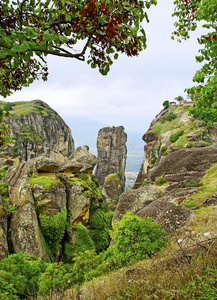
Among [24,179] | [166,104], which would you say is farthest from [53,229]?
[166,104]

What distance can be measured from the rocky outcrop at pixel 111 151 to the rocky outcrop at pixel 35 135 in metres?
13.1

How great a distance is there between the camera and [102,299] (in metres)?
4.11

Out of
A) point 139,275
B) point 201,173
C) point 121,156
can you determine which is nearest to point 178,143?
point 201,173

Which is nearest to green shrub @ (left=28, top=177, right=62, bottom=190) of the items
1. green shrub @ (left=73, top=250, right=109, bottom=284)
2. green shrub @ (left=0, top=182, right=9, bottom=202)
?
green shrub @ (left=0, top=182, right=9, bottom=202)

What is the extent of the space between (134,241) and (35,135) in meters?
56.2

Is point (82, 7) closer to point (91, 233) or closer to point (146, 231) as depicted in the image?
point (146, 231)

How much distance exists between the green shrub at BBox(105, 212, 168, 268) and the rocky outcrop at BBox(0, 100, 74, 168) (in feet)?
145

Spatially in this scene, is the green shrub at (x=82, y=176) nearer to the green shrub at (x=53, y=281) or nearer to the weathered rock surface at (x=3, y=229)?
the weathered rock surface at (x=3, y=229)

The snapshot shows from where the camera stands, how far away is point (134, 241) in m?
7.96

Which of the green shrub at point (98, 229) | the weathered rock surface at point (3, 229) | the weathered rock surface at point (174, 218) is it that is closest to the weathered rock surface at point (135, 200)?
the weathered rock surface at point (174, 218)

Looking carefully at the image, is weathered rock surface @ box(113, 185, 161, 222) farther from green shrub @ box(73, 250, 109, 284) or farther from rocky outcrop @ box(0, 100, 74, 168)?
rocky outcrop @ box(0, 100, 74, 168)

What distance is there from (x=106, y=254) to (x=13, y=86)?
7.64 metres

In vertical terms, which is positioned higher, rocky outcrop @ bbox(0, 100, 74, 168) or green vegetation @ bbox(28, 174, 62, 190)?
rocky outcrop @ bbox(0, 100, 74, 168)

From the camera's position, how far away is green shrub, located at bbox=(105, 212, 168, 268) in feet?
24.6
